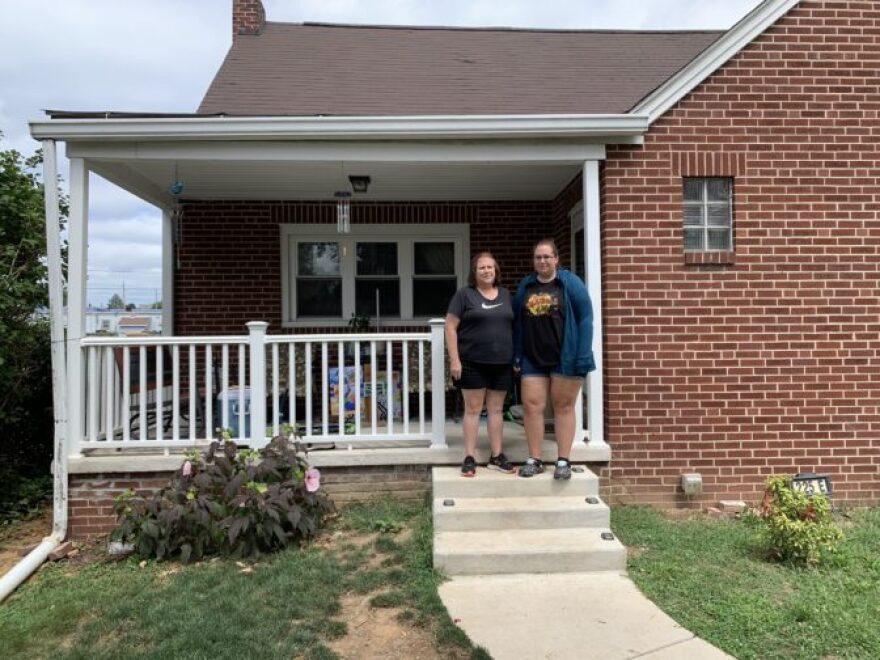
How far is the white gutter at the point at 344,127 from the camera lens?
4.67 meters

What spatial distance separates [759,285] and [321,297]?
4.49 m

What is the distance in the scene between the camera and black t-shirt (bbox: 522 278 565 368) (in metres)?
4.39

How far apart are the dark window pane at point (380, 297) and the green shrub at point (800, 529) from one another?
445 centimetres

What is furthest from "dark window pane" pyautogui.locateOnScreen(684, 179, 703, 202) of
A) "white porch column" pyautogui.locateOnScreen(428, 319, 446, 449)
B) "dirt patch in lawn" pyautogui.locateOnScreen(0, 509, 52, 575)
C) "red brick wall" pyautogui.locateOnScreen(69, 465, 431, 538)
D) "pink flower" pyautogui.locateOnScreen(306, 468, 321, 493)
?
"dirt patch in lawn" pyautogui.locateOnScreen(0, 509, 52, 575)

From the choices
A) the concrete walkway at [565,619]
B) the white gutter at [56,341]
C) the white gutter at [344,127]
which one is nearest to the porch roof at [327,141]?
the white gutter at [344,127]

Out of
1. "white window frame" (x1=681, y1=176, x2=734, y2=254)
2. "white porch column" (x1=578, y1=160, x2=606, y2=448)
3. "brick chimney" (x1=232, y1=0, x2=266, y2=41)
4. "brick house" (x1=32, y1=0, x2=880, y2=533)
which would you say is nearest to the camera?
"brick house" (x1=32, y1=0, x2=880, y2=533)

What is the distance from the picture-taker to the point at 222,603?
11.2ft

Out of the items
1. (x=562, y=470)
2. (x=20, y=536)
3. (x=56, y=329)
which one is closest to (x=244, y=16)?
(x=56, y=329)

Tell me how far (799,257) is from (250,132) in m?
4.42

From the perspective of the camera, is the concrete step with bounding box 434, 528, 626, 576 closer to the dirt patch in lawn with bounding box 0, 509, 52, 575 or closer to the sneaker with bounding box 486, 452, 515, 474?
the sneaker with bounding box 486, 452, 515, 474

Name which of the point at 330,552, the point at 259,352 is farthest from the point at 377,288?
the point at 330,552

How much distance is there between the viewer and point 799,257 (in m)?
5.12

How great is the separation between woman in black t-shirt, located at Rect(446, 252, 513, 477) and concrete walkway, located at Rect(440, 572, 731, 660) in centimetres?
104

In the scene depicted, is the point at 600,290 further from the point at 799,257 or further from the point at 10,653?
the point at 10,653
